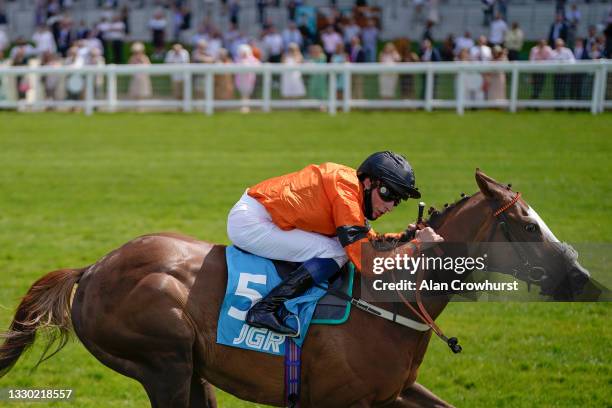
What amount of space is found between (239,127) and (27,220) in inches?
307

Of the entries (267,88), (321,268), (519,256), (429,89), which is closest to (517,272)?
(519,256)

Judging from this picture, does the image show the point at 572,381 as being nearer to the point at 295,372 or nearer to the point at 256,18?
the point at 295,372

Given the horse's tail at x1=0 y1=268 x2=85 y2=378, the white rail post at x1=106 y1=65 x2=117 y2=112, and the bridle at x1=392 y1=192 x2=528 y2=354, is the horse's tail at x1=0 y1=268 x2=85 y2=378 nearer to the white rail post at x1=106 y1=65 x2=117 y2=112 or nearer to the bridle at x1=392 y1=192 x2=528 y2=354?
the bridle at x1=392 y1=192 x2=528 y2=354

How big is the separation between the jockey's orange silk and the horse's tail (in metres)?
1.33

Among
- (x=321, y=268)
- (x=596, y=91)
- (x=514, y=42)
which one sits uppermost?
(x=514, y=42)

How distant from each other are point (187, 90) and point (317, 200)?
1758 centimetres

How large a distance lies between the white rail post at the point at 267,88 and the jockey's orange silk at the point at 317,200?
1609 centimetres

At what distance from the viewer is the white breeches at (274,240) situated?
5.35 m

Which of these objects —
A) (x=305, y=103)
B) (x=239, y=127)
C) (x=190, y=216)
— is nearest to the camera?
(x=190, y=216)

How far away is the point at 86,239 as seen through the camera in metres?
12.0

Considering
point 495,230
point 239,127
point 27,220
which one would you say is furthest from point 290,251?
point 239,127

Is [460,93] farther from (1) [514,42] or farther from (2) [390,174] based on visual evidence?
(2) [390,174]

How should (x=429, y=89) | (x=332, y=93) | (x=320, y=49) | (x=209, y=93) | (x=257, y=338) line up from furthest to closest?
(x=320, y=49)
(x=209, y=93)
(x=332, y=93)
(x=429, y=89)
(x=257, y=338)

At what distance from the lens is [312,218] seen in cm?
534
